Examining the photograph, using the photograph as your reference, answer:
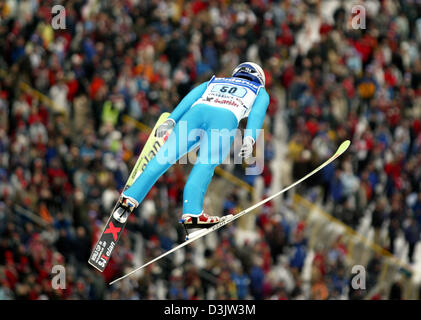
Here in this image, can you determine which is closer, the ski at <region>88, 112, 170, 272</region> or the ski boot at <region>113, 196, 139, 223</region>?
the ski boot at <region>113, 196, 139, 223</region>

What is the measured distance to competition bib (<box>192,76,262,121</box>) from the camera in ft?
42.1

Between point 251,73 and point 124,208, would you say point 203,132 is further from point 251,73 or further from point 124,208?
point 124,208

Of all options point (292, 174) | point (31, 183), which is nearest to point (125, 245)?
point (31, 183)

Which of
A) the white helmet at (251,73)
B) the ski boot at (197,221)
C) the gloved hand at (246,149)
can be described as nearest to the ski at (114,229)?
the ski boot at (197,221)

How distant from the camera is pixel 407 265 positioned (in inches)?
894

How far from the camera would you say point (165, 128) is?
12734 mm

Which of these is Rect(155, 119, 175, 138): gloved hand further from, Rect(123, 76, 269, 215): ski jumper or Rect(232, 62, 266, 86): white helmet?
Rect(232, 62, 266, 86): white helmet

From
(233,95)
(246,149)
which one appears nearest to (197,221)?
(246,149)

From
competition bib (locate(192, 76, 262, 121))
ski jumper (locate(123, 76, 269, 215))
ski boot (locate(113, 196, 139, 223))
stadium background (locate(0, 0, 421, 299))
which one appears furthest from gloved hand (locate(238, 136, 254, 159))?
stadium background (locate(0, 0, 421, 299))

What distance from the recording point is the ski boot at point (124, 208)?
507 inches

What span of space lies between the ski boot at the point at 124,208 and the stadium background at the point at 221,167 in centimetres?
619

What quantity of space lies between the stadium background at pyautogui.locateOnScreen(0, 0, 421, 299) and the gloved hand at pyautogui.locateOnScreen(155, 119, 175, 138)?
7.07 metres

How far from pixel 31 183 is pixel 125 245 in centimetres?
231

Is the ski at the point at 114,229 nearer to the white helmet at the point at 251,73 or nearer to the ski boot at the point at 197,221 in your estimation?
the ski boot at the point at 197,221
